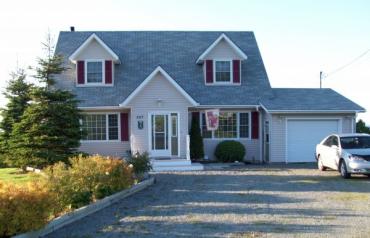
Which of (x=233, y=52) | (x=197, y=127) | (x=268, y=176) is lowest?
(x=268, y=176)

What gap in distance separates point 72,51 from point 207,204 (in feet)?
67.1

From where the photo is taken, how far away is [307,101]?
92.3ft

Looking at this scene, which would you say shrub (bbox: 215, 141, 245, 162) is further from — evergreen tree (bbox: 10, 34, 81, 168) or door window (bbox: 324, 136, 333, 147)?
evergreen tree (bbox: 10, 34, 81, 168)

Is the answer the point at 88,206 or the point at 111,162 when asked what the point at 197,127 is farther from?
the point at 88,206

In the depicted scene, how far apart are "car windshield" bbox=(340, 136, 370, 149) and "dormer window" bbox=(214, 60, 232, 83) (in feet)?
34.3

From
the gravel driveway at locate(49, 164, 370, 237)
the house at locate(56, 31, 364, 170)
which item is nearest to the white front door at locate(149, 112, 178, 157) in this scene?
the house at locate(56, 31, 364, 170)

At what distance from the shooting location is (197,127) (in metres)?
27.9

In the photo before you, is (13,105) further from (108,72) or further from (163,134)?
(163,134)

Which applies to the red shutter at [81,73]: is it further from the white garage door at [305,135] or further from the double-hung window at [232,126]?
the white garage door at [305,135]

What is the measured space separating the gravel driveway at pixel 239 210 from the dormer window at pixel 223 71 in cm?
1118

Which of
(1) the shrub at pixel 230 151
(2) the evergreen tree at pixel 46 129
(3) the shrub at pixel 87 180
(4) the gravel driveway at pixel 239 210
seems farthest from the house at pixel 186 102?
(3) the shrub at pixel 87 180

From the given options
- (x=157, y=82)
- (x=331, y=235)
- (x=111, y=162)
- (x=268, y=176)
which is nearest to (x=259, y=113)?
(x=157, y=82)

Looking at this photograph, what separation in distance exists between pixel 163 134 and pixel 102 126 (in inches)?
146

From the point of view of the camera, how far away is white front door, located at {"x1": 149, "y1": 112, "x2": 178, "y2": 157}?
26734mm
